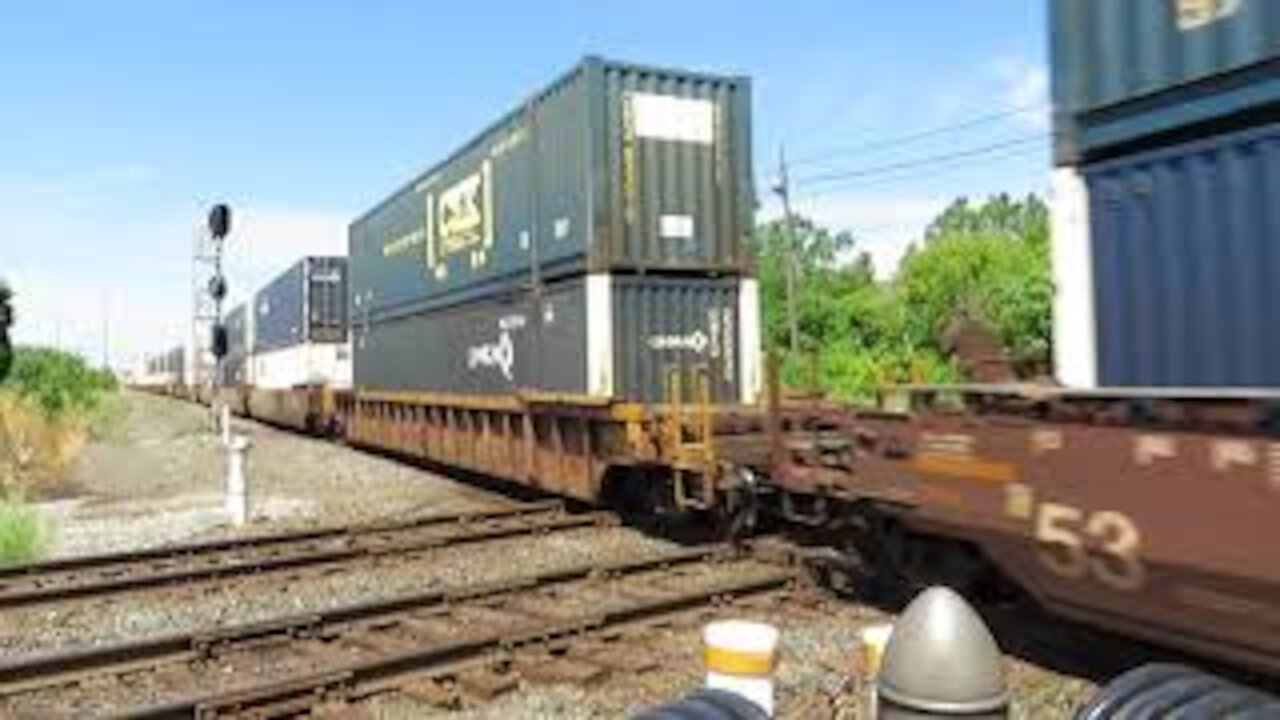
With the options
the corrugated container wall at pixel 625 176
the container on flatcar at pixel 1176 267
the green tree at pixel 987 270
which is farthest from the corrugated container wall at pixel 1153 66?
the green tree at pixel 987 270

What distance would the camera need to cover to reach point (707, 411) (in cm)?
1198

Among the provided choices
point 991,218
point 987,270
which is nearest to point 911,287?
point 987,270

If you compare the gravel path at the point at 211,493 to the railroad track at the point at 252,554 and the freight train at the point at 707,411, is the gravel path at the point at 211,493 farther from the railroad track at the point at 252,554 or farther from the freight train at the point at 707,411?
the railroad track at the point at 252,554

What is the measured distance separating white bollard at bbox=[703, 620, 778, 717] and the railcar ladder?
7391 millimetres

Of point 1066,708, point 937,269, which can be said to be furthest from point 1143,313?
Result: point 937,269

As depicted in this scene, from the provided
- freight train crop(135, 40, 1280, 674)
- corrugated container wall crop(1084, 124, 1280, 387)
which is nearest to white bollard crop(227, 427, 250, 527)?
freight train crop(135, 40, 1280, 674)

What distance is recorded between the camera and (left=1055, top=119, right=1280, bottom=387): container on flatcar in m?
6.41

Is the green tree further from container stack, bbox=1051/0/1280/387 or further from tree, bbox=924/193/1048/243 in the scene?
container stack, bbox=1051/0/1280/387

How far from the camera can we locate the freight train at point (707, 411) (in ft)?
21.0

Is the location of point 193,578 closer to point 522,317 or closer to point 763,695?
point 522,317

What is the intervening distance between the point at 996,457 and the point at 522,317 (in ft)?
30.2

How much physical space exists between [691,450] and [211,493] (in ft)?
33.3

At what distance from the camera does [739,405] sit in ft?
45.0

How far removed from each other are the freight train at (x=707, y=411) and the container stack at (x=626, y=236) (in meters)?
0.03
